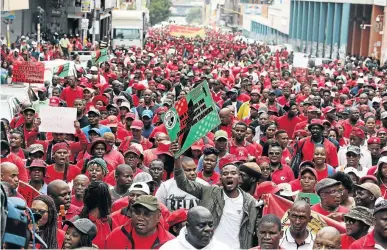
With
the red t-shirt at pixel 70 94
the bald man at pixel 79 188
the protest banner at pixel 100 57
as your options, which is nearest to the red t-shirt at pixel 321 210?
the bald man at pixel 79 188

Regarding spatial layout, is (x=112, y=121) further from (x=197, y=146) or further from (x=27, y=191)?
(x=27, y=191)

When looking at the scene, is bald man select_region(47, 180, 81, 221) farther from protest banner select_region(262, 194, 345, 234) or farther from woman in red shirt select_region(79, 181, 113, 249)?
protest banner select_region(262, 194, 345, 234)

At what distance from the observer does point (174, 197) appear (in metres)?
9.63

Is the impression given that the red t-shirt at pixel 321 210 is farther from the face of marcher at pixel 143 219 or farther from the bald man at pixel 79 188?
the bald man at pixel 79 188

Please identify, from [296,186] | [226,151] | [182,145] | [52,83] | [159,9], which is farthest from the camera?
[159,9]

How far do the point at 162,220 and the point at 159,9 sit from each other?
149m

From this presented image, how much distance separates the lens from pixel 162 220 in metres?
8.44

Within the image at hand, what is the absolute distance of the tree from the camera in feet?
510

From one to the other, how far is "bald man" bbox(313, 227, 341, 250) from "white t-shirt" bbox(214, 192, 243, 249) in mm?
1370

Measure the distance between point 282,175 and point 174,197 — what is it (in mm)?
2241

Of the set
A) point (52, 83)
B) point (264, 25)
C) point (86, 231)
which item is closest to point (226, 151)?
point (86, 231)

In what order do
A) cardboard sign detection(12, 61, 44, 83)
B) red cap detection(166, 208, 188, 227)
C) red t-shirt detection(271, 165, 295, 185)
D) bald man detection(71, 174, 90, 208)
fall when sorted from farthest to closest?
cardboard sign detection(12, 61, 44, 83) → red t-shirt detection(271, 165, 295, 185) → bald man detection(71, 174, 90, 208) → red cap detection(166, 208, 188, 227)

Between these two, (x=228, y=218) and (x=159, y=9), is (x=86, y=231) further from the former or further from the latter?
(x=159, y=9)

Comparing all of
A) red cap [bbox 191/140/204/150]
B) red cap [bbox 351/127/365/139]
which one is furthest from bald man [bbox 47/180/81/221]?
red cap [bbox 351/127/365/139]
